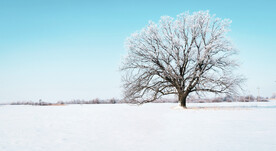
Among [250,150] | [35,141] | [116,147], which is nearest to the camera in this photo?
[250,150]

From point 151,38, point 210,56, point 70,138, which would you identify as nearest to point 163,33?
point 151,38

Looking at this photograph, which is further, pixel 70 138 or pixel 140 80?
pixel 140 80

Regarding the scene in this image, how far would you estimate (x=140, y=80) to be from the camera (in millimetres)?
23297

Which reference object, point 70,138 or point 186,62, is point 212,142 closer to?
point 70,138

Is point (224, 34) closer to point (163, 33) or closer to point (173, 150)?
point (163, 33)

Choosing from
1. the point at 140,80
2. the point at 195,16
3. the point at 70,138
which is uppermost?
the point at 195,16

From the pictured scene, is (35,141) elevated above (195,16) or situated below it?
below

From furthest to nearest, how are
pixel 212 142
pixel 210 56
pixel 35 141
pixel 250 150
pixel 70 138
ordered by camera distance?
pixel 210 56
pixel 70 138
pixel 35 141
pixel 212 142
pixel 250 150

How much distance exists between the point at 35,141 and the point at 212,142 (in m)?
4.92

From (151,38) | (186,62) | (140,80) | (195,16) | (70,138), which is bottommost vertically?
(70,138)

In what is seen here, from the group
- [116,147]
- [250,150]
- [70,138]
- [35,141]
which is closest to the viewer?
[250,150]

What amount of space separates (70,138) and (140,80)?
54.7 ft

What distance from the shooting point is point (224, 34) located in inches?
912

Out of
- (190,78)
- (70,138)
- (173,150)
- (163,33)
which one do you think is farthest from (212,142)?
(163,33)
